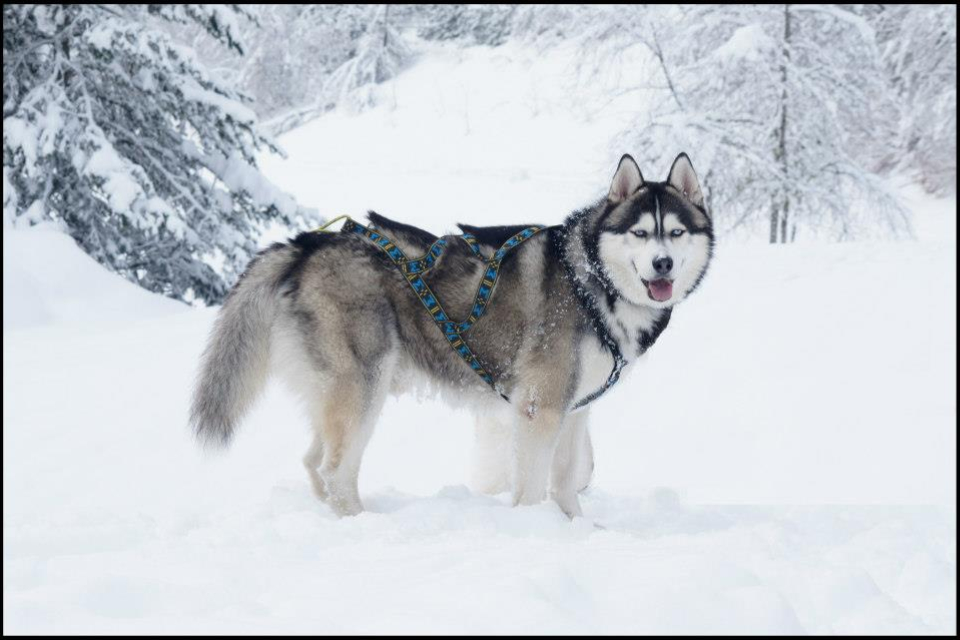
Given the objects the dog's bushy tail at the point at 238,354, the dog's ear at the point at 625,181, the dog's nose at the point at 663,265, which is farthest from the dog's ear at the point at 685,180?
the dog's bushy tail at the point at 238,354

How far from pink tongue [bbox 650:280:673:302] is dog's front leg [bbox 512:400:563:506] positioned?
676 mm

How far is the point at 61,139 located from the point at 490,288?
7380 millimetres

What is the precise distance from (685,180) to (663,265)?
1.84 feet

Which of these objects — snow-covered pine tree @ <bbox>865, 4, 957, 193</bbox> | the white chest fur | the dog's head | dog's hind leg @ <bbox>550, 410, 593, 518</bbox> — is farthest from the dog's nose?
snow-covered pine tree @ <bbox>865, 4, 957, 193</bbox>

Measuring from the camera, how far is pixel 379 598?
227 centimetres

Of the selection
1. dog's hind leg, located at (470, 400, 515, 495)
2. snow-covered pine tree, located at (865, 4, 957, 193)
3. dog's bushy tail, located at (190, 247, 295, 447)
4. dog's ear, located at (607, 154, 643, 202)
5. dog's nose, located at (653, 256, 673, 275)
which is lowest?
dog's hind leg, located at (470, 400, 515, 495)

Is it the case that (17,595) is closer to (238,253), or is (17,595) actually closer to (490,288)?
(490,288)

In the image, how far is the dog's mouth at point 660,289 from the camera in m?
3.82

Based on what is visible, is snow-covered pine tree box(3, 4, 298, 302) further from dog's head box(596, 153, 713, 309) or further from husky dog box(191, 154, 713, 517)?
dog's head box(596, 153, 713, 309)

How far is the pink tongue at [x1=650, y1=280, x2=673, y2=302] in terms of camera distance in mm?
3818

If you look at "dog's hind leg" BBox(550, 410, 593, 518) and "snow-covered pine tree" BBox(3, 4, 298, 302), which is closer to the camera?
"dog's hind leg" BBox(550, 410, 593, 518)

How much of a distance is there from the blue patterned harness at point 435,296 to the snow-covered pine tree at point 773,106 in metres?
8.46

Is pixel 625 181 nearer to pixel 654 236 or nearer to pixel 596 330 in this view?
pixel 654 236

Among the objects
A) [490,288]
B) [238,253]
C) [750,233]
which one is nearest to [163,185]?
[238,253]
